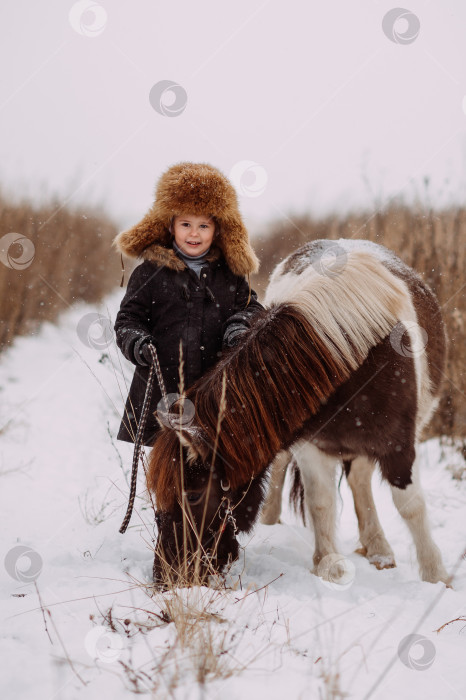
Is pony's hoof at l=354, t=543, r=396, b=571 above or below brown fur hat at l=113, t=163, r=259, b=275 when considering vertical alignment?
below

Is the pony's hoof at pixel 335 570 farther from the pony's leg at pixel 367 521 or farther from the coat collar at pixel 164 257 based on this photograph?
the coat collar at pixel 164 257

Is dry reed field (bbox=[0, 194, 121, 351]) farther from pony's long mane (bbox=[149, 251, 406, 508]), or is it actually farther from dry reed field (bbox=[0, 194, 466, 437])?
pony's long mane (bbox=[149, 251, 406, 508])

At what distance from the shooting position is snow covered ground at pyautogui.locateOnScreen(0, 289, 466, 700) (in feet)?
4.78

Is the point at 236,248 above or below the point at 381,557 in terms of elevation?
above

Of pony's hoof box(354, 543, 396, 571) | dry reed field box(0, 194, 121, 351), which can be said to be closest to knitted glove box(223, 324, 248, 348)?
pony's hoof box(354, 543, 396, 571)

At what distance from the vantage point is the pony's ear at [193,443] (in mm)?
2111

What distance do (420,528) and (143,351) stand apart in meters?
2.10

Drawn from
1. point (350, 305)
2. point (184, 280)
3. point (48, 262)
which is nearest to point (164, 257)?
point (184, 280)

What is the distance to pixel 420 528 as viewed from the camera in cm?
317

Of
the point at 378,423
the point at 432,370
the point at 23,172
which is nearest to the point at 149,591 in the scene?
the point at 378,423

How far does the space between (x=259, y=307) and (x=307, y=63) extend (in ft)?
62.6

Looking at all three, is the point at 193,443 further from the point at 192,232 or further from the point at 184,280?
the point at 192,232

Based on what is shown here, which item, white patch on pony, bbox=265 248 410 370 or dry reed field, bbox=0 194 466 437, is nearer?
white patch on pony, bbox=265 248 410 370

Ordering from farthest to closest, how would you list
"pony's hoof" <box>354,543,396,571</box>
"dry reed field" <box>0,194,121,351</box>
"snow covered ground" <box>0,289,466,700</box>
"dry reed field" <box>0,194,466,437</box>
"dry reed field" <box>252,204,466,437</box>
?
1. "dry reed field" <box>0,194,121,351</box>
2. "dry reed field" <box>0,194,466,437</box>
3. "dry reed field" <box>252,204,466,437</box>
4. "pony's hoof" <box>354,543,396,571</box>
5. "snow covered ground" <box>0,289,466,700</box>
